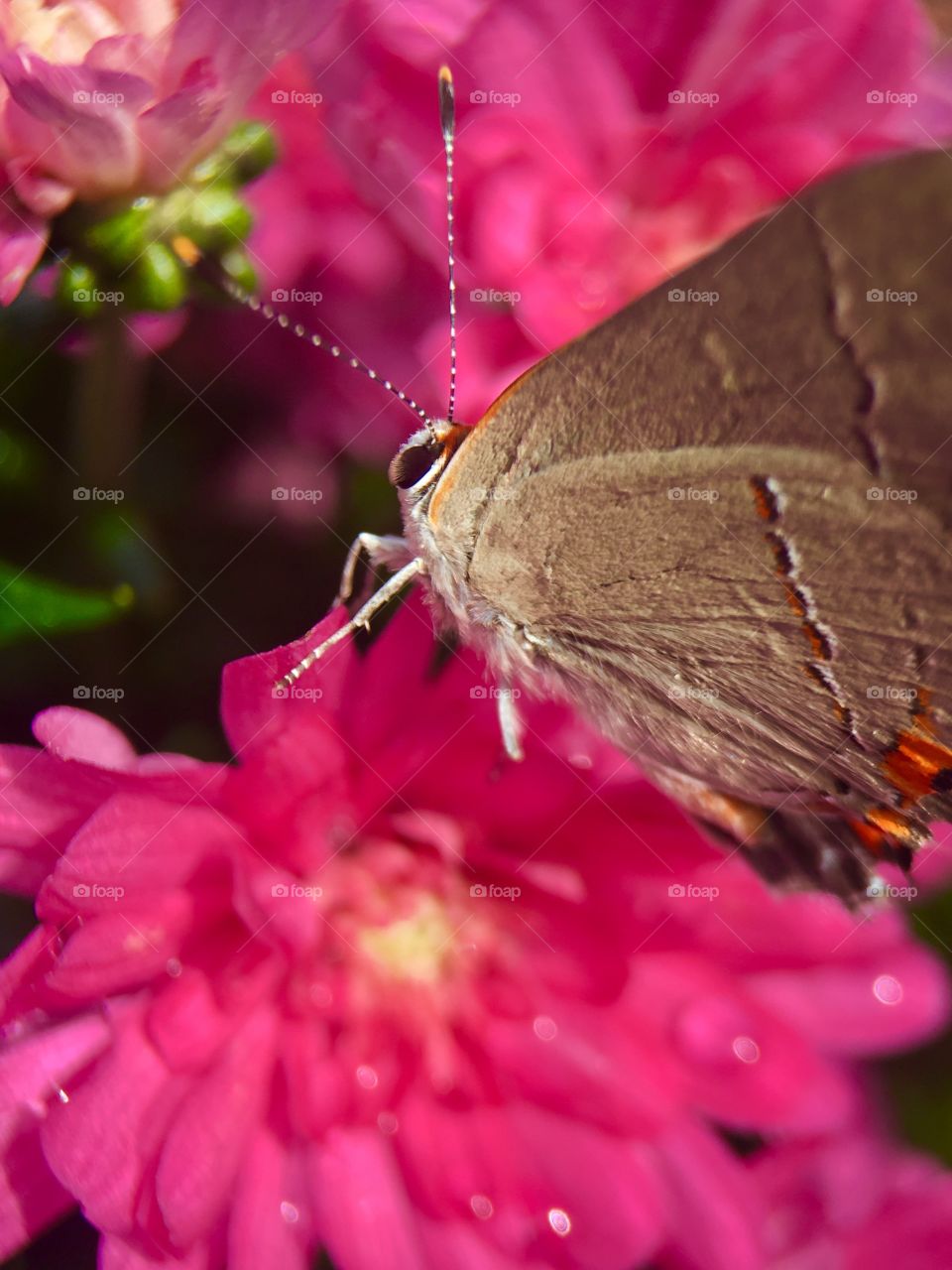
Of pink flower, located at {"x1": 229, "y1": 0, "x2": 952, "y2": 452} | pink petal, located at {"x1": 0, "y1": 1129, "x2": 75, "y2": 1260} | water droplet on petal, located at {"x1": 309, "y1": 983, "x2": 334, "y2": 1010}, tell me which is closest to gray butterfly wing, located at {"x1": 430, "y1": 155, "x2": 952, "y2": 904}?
pink flower, located at {"x1": 229, "y1": 0, "x2": 952, "y2": 452}

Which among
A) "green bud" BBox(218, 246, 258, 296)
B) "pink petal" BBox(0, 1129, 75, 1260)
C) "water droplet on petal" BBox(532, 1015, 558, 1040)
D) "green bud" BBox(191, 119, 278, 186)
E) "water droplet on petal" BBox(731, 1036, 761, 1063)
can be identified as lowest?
"water droplet on petal" BBox(731, 1036, 761, 1063)

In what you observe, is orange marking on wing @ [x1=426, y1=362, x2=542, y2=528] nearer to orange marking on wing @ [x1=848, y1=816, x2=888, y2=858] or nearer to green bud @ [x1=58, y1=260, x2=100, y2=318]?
green bud @ [x1=58, y1=260, x2=100, y2=318]

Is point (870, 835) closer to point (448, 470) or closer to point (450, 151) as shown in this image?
point (448, 470)

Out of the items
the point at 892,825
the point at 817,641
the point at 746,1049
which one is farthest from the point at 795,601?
the point at 746,1049

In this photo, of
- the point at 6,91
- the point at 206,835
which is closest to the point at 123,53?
the point at 6,91

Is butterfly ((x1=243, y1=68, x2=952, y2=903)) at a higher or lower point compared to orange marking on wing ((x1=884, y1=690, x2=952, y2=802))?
higher

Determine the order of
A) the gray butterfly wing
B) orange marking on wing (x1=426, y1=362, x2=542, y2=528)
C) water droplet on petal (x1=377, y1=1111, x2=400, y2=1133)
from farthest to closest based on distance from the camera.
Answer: water droplet on petal (x1=377, y1=1111, x2=400, y2=1133), orange marking on wing (x1=426, y1=362, x2=542, y2=528), the gray butterfly wing

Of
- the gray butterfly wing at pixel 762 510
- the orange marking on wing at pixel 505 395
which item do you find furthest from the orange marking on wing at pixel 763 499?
the orange marking on wing at pixel 505 395
